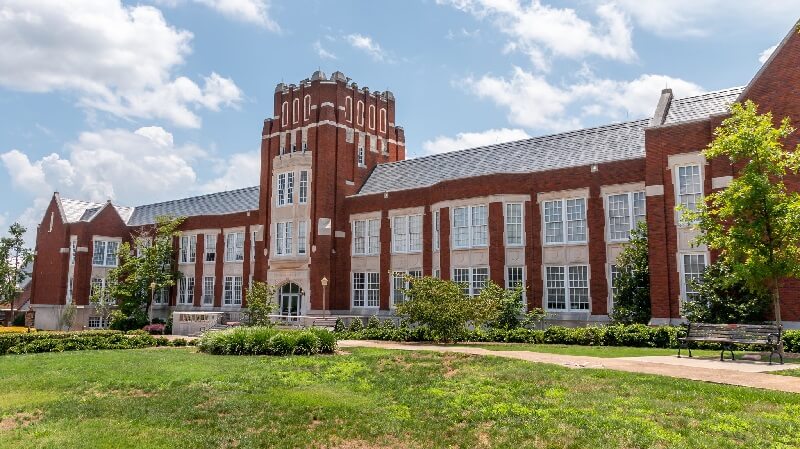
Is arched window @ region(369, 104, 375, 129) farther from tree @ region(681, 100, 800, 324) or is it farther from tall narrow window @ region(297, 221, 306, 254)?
tree @ region(681, 100, 800, 324)

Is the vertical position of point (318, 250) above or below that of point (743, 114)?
below

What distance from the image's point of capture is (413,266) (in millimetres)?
36594

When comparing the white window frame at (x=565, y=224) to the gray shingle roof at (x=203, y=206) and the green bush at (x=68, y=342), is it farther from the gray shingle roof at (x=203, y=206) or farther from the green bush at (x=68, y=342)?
the gray shingle roof at (x=203, y=206)

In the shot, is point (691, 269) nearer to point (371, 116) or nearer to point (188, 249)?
point (371, 116)

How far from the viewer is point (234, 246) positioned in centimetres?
4772

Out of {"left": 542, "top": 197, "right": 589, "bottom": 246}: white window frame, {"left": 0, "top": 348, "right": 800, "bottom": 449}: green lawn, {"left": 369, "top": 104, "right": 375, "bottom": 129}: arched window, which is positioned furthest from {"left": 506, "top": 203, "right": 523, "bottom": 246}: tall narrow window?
{"left": 0, "top": 348, "right": 800, "bottom": 449}: green lawn

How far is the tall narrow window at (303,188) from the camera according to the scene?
4081 centimetres

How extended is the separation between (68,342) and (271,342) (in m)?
9.75

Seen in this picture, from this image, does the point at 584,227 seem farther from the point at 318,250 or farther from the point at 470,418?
the point at 470,418

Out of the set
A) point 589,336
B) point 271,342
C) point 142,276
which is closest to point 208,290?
point 142,276

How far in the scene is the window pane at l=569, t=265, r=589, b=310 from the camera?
29.5 m

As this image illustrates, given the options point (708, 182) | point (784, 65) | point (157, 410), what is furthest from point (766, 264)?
point (157, 410)

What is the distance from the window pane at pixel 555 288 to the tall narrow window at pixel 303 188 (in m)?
17.4

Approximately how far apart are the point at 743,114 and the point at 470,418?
1363cm
